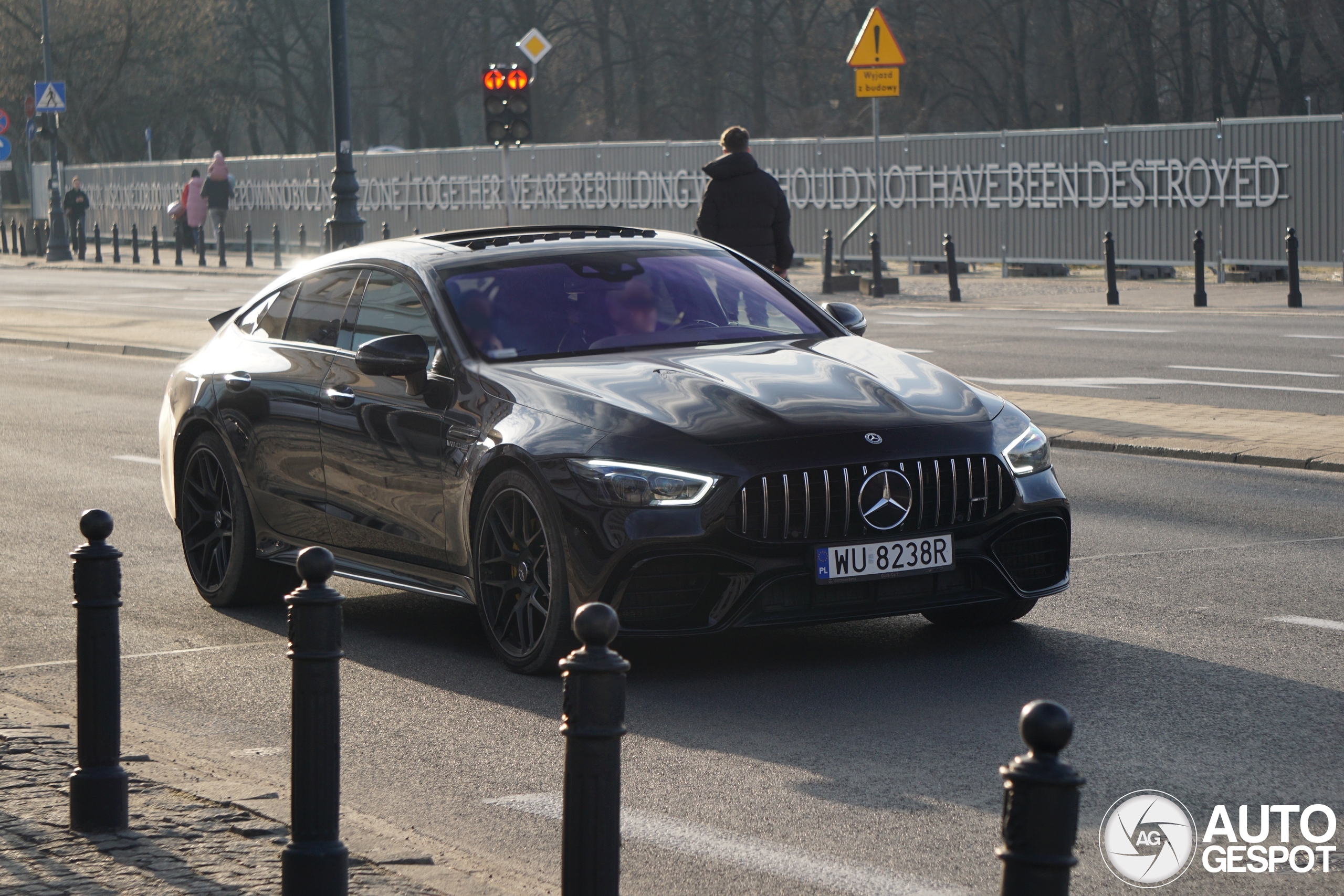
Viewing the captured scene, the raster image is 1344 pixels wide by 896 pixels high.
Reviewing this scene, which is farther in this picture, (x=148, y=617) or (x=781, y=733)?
(x=148, y=617)

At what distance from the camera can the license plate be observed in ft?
22.5

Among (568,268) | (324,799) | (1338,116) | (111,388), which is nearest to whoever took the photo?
(324,799)

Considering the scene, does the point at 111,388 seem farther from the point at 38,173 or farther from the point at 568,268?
the point at 38,173

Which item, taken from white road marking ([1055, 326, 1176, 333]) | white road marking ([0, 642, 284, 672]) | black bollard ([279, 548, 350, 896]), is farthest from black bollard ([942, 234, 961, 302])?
black bollard ([279, 548, 350, 896])

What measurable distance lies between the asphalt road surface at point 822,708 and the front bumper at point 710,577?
0.81 feet

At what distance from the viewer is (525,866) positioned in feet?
16.6

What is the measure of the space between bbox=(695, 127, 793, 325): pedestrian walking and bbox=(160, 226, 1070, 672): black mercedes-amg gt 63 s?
23.9 feet

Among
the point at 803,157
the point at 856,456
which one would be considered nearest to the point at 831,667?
the point at 856,456

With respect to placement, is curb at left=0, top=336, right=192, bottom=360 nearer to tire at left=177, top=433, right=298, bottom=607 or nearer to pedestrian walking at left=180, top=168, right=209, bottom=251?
tire at left=177, top=433, right=298, bottom=607

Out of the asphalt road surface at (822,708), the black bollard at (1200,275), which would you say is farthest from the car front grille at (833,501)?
the black bollard at (1200,275)

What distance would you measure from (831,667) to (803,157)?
3142 cm

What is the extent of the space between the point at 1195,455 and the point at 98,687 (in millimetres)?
8765

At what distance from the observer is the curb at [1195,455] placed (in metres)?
12.2

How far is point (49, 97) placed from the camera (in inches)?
1895
